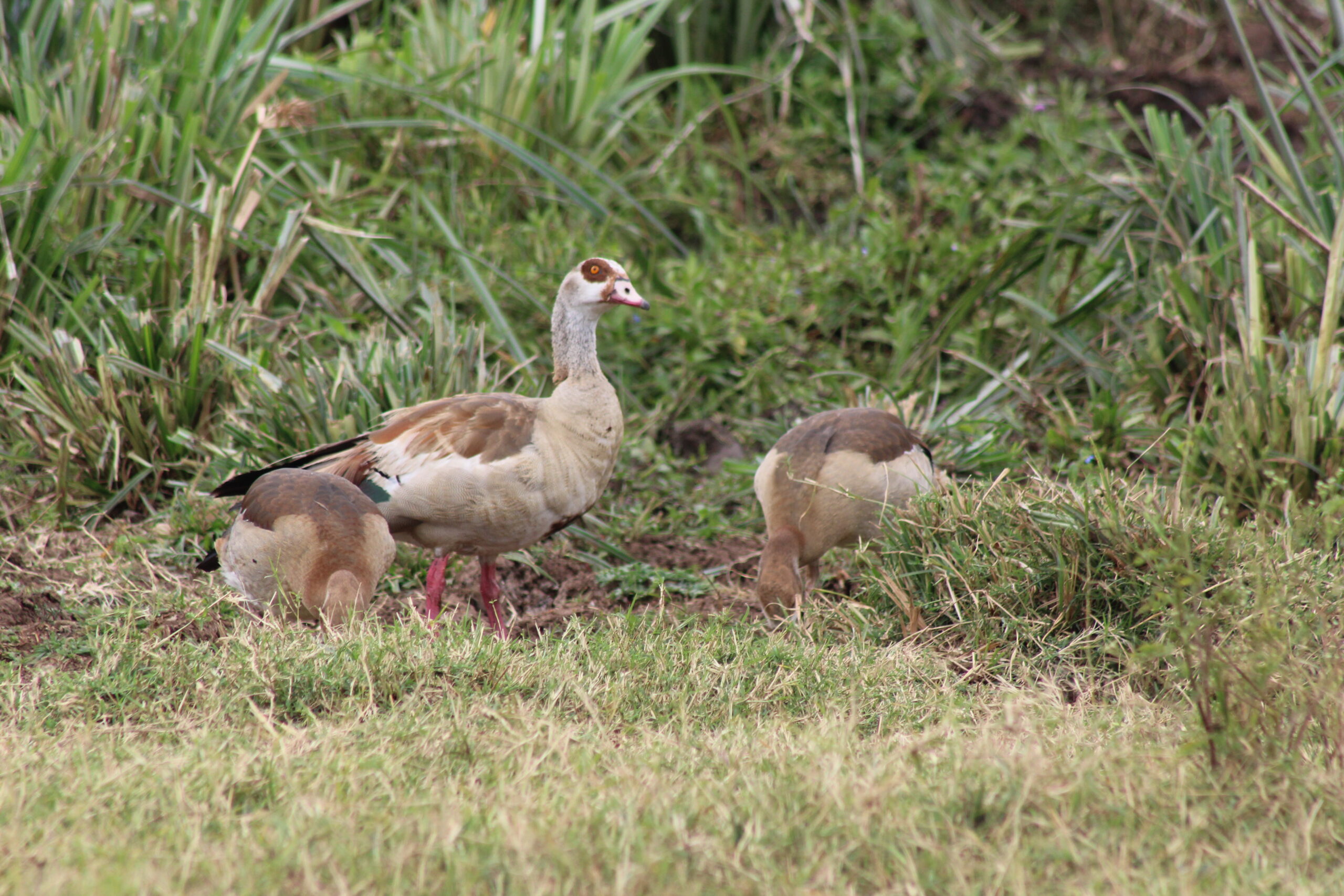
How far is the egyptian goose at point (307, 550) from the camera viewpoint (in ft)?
13.5

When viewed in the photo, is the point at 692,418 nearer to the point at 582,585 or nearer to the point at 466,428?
the point at 582,585

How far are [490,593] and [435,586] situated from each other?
0.21 metres

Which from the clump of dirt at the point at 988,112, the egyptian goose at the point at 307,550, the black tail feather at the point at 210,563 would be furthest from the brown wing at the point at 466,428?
the clump of dirt at the point at 988,112

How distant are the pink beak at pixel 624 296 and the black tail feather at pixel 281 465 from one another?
1.04m

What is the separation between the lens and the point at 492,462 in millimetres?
4434

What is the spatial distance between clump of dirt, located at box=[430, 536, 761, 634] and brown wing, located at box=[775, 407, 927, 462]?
51 cm

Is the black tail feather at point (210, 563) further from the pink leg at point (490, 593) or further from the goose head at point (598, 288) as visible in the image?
the goose head at point (598, 288)

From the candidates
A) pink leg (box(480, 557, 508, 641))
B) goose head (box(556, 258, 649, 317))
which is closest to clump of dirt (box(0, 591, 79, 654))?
pink leg (box(480, 557, 508, 641))

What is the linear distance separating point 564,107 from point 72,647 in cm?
452

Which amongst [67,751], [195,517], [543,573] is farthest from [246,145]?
[67,751]

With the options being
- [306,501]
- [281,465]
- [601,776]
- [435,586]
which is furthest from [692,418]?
[601,776]

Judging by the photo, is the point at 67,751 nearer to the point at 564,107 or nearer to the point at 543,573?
the point at 543,573

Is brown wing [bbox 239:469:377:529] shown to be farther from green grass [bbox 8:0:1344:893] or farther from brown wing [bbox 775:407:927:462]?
brown wing [bbox 775:407:927:462]

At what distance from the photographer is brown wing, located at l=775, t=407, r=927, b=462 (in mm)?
4762
